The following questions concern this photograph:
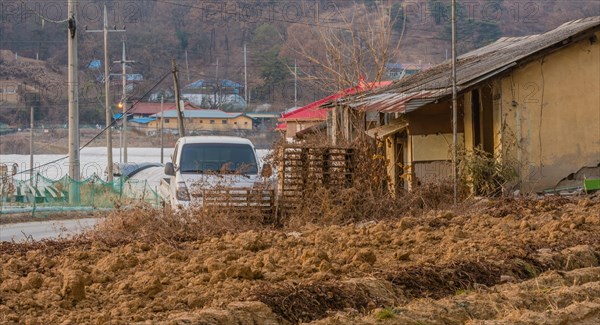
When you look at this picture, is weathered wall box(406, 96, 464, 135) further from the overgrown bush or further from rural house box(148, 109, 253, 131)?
rural house box(148, 109, 253, 131)

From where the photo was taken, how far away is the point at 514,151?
2412 centimetres

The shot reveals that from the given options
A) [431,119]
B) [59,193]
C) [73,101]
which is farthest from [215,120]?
[431,119]

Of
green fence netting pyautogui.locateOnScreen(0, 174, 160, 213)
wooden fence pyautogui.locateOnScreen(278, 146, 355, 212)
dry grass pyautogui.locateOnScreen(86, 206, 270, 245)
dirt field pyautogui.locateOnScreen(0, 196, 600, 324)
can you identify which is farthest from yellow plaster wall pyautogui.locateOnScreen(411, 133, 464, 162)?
green fence netting pyautogui.locateOnScreen(0, 174, 160, 213)

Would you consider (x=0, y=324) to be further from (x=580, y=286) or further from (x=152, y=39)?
(x=152, y=39)

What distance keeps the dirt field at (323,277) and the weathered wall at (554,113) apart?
7062 mm

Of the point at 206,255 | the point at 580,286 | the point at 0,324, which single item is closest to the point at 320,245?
the point at 206,255

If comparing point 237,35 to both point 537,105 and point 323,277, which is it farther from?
point 323,277

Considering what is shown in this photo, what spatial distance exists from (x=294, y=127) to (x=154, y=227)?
109 ft

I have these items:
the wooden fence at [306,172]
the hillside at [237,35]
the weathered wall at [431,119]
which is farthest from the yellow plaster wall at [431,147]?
the hillside at [237,35]

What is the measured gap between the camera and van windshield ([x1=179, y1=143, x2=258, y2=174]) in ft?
77.6

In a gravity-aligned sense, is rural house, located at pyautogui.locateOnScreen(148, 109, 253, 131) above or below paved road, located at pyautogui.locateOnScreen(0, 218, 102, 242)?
above

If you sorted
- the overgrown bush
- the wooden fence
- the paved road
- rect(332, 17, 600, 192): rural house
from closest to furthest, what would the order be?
1. the wooden fence
2. the overgrown bush
3. rect(332, 17, 600, 192): rural house
4. the paved road

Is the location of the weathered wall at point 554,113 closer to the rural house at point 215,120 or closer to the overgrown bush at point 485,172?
the overgrown bush at point 485,172

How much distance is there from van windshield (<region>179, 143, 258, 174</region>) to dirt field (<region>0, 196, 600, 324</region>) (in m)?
6.31
